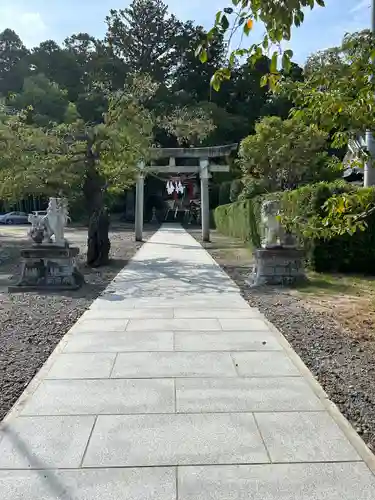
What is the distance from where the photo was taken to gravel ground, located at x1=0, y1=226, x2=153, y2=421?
13.6ft

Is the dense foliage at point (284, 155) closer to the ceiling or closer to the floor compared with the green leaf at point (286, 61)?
closer to the ceiling

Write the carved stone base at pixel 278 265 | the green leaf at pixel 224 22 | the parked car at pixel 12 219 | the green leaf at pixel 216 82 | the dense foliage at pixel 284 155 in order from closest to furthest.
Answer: the green leaf at pixel 224 22
the green leaf at pixel 216 82
the carved stone base at pixel 278 265
the dense foliage at pixel 284 155
the parked car at pixel 12 219

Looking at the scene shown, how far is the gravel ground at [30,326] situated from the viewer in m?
4.14

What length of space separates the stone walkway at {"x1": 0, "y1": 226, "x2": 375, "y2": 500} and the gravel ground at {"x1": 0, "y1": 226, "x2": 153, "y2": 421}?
154 mm

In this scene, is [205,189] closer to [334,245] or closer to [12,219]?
[334,245]

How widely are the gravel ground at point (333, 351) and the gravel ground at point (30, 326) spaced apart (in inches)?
97.9

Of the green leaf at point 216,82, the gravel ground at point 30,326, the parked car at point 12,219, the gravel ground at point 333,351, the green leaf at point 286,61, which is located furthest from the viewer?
the parked car at point 12,219

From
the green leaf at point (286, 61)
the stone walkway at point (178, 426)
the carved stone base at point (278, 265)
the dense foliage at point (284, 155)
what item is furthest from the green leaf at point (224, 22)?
the dense foliage at point (284, 155)

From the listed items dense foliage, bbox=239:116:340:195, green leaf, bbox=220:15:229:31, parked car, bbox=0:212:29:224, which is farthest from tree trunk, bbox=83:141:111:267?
parked car, bbox=0:212:29:224

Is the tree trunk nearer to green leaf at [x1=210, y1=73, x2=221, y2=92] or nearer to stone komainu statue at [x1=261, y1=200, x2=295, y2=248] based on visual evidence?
stone komainu statue at [x1=261, y1=200, x2=295, y2=248]

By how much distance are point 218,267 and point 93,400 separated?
28.5 feet

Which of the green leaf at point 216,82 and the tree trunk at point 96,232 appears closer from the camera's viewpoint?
the green leaf at point 216,82

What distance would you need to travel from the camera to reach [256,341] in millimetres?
5246

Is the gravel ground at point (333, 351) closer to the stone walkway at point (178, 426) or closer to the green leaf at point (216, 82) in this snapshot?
the stone walkway at point (178, 426)
